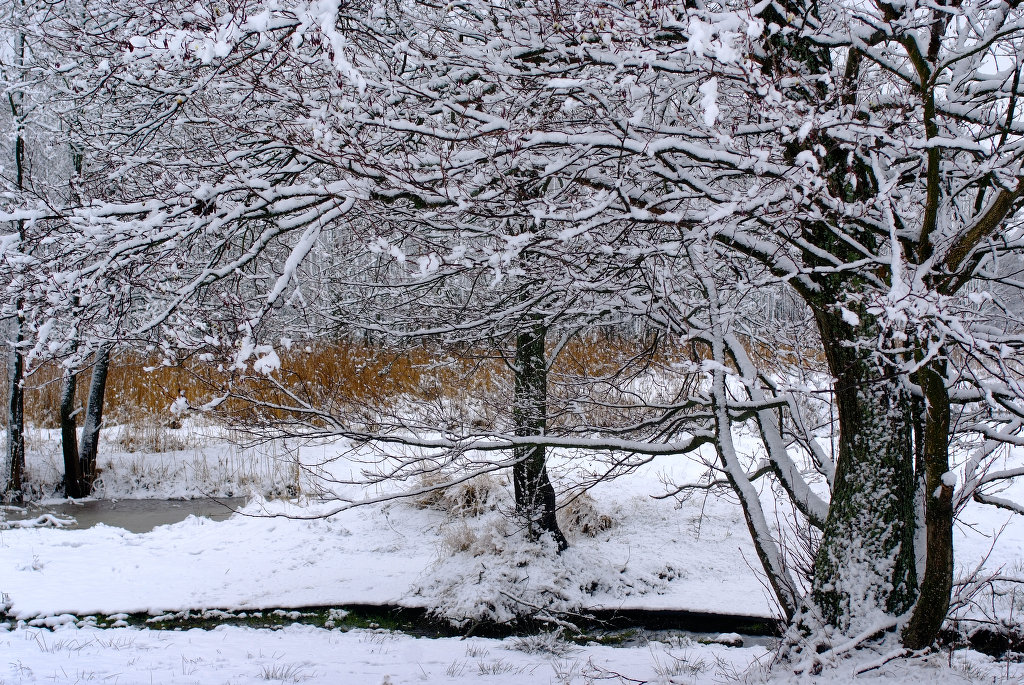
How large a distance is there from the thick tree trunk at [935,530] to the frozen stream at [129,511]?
864cm

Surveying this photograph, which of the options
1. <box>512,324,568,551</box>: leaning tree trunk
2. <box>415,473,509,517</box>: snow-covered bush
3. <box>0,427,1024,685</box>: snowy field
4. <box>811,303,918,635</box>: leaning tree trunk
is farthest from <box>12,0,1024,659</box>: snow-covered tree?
<box>415,473,509,517</box>: snow-covered bush

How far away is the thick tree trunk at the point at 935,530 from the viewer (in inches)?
137

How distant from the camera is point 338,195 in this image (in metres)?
3.77

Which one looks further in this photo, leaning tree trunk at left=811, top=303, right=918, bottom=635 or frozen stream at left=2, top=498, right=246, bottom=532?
frozen stream at left=2, top=498, right=246, bottom=532

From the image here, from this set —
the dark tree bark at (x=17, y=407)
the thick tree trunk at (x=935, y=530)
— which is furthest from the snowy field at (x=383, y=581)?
the dark tree bark at (x=17, y=407)

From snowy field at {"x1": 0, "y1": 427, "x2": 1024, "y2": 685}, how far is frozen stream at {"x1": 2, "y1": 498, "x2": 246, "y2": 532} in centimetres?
34

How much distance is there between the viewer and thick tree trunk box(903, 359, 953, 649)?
11.4ft

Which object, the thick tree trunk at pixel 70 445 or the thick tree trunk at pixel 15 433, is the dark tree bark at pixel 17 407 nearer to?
the thick tree trunk at pixel 15 433

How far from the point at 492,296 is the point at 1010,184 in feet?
13.4

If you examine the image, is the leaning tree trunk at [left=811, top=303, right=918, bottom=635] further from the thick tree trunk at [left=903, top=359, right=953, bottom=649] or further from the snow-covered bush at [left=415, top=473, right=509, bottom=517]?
the snow-covered bush at [left=415, top=473, right=509, bottom=517]

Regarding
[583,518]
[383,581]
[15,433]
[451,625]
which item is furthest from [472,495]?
[15,433]

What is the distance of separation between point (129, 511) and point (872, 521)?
10204 mm

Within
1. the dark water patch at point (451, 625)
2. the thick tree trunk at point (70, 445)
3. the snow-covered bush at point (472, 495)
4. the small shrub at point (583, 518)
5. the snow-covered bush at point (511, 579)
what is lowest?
the dark water patch at point (451, 625)

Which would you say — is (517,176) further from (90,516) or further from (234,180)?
(90,516)
